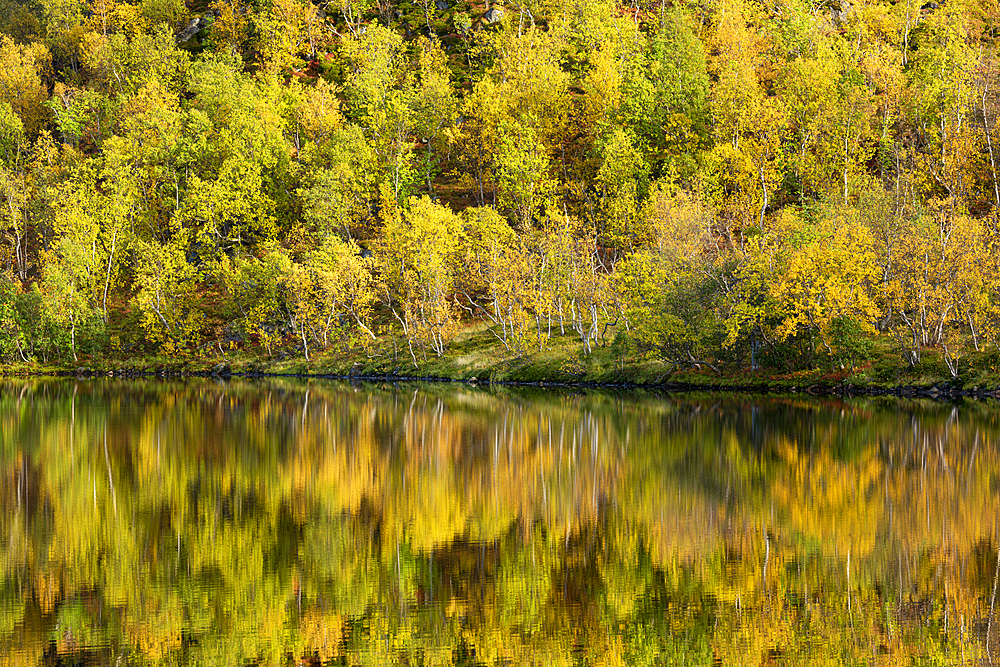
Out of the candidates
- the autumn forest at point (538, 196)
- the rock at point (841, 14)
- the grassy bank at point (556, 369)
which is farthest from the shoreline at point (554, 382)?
the rock at point (841, 14)

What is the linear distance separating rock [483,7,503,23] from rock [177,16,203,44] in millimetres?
46654

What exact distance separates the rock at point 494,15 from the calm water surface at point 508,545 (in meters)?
112

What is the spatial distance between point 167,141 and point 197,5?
229 feet

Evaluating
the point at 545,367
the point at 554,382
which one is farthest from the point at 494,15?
the point at 554,382

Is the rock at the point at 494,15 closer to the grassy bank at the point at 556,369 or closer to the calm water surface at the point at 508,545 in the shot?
the grassy bank at the point at 556,369

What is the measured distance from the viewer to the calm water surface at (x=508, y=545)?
15.9 m

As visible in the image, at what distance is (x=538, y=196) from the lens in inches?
3944

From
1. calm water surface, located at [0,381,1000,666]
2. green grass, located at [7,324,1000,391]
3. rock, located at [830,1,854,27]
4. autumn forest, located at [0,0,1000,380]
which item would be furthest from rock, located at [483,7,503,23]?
calm water surface, located at [0,381,1000,666]

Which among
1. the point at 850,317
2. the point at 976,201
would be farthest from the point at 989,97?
the point at 850,317

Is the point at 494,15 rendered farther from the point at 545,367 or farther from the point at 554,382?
the point at 554,382

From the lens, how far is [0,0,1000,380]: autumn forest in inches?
2601

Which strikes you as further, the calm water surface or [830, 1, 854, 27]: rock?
[830, 1, 854, 27]: rock

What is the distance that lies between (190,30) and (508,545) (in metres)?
155

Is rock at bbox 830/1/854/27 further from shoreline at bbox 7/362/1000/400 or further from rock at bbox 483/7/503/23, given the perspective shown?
shoreline at bbox 7/362/1000/400
